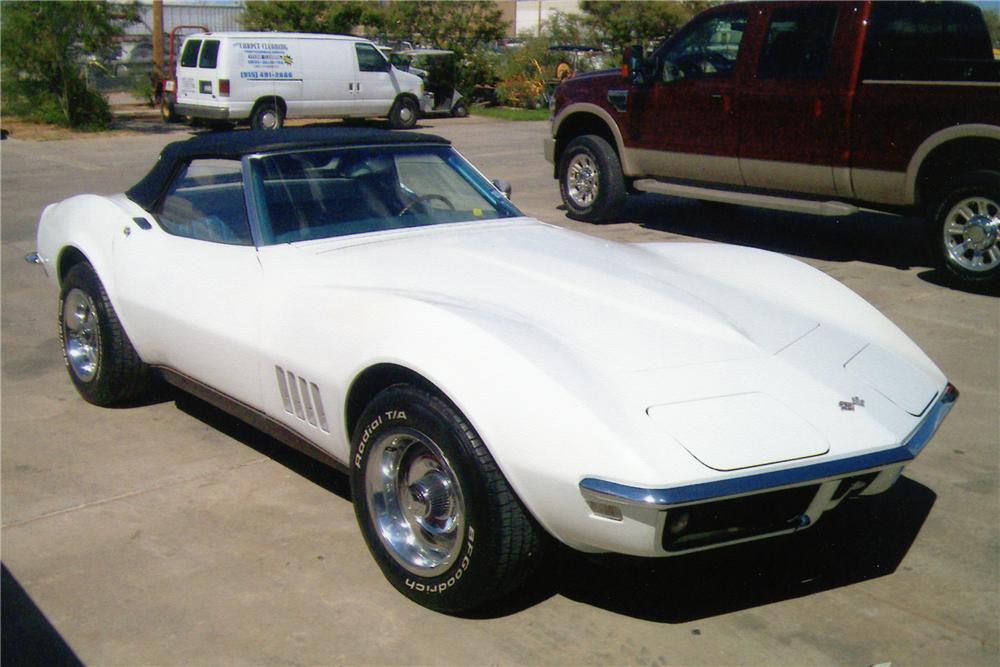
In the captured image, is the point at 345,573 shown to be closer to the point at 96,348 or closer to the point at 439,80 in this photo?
the point at 96,348

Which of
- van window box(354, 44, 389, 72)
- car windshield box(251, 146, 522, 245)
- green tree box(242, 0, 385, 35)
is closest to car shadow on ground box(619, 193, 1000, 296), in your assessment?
car windshield box(251, 146, 522, 245)

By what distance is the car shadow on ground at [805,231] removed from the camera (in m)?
8.74

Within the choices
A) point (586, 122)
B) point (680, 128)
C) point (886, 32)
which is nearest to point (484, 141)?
point (586, 122)

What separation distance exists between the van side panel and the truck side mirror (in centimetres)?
1172

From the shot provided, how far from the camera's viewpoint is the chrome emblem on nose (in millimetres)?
3179

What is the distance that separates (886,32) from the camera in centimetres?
816

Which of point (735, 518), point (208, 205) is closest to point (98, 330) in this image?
point (208, 205)

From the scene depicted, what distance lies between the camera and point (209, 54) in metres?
19.4

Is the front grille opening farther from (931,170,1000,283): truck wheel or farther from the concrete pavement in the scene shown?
(931,170,1000,283): truck wheel

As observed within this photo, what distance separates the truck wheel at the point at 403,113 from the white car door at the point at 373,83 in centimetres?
18

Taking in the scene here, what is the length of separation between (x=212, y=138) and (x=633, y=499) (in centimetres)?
300

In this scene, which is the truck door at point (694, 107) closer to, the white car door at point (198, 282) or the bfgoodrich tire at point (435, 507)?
the white car door at point (198, 282)

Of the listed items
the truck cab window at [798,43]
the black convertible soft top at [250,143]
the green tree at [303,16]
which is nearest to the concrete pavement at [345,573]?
the black convertible soft top at [250,143]

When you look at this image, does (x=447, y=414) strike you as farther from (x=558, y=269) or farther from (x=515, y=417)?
(x=558, y=269)
